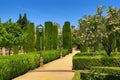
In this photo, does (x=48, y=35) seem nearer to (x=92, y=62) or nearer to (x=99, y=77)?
(x=92, y=62)

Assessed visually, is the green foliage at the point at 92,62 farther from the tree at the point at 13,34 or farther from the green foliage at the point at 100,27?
the tree at the point at 13,34

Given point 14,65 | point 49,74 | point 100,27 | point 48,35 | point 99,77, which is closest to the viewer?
point 99,77

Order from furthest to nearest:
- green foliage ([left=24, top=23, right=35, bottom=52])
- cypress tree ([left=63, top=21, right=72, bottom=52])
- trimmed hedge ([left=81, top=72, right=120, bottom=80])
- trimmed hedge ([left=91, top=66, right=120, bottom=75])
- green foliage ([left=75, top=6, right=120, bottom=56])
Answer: cypress tree ([left=63, top=21, right=72, bottom=52]), green foliage ([left=24, top=23, right=35, bottom=52]), green foliage ([left=75, top=6, right=120, bottom=56]), trimmed hedge ([left=91, top=66, right=120, bottom=75]), trimmed hedge ([left=81, top=72, right=120, bottom=80])

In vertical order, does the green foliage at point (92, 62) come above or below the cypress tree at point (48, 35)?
below

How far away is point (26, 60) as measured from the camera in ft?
65.0

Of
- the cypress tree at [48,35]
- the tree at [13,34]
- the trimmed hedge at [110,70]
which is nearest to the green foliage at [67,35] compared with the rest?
the cypress tree at [48,35]

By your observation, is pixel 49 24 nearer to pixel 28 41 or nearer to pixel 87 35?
pixel 28 41

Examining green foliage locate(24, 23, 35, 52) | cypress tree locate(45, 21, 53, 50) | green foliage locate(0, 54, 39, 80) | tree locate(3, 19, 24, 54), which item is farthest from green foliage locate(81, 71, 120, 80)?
cypress tree locate(45, 21, 53, 50)

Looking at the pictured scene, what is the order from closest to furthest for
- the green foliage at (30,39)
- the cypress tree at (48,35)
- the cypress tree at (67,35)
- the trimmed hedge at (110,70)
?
the trimmed hedge at (110,70) → the green foliage at (30,39) → the cypress tree at (48,35) → the cypress tree at (67,35)

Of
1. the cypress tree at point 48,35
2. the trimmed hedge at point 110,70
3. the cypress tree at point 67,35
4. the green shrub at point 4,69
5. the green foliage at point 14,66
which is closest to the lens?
the green shrub at point 4,69

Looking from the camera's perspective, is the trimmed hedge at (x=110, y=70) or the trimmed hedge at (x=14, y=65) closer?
the trimmed hedge at (x=14, y=65)

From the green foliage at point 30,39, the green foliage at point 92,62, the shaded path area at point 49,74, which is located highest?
the green foliage at point 30,39

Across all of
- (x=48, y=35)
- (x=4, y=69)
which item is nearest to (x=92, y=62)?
(x=4, y=69)

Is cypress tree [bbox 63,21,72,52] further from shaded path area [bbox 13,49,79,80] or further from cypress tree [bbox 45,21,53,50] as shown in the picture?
shaded path area [bbox 13,49,79,80]
